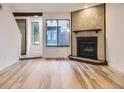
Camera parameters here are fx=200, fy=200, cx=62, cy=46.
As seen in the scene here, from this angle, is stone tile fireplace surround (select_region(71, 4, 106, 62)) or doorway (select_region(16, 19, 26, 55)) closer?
stone tile fireplace surround (select_region(71, 4, 106, 62))

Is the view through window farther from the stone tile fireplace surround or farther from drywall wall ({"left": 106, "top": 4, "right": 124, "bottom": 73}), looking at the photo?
drywall wall ({"left": 106, "top": 4, "right": 124, "bottom": 73})

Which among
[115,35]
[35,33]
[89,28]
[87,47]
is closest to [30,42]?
[35,33]

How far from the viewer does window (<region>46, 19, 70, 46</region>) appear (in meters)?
11.1

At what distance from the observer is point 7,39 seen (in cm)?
743

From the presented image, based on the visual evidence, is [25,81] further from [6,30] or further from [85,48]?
[85,48]

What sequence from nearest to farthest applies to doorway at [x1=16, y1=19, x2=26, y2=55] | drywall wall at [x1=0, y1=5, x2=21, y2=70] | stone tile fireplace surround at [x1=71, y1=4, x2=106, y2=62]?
drywall wall at [x1=0, y1=5, x2=21, y2=70] < stone tile fireplace surround at [x1=71, y1=4, x2=106, y2=62] < doorway at [x1=16, y1=19, x2=26, y2=55]

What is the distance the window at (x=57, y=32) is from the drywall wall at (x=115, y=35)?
3.57 m

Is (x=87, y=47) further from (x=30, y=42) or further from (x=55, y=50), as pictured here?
(x=30, y=42)

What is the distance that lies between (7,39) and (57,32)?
14.0 feet

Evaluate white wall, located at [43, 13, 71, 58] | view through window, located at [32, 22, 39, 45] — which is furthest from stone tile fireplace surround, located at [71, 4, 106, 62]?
view through window, located at [32, 22, 39, 45]

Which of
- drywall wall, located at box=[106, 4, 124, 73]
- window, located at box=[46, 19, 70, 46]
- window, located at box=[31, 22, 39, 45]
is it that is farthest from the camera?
window, located at box=[31, 22, 39, 45]

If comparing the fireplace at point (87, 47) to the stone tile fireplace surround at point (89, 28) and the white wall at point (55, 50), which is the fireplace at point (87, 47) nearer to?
the stone tile fireplace surround at point (89, 28)

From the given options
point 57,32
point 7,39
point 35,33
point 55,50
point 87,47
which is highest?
point 35,33

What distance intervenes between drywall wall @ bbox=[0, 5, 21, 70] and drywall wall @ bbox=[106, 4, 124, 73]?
3.84 metres
